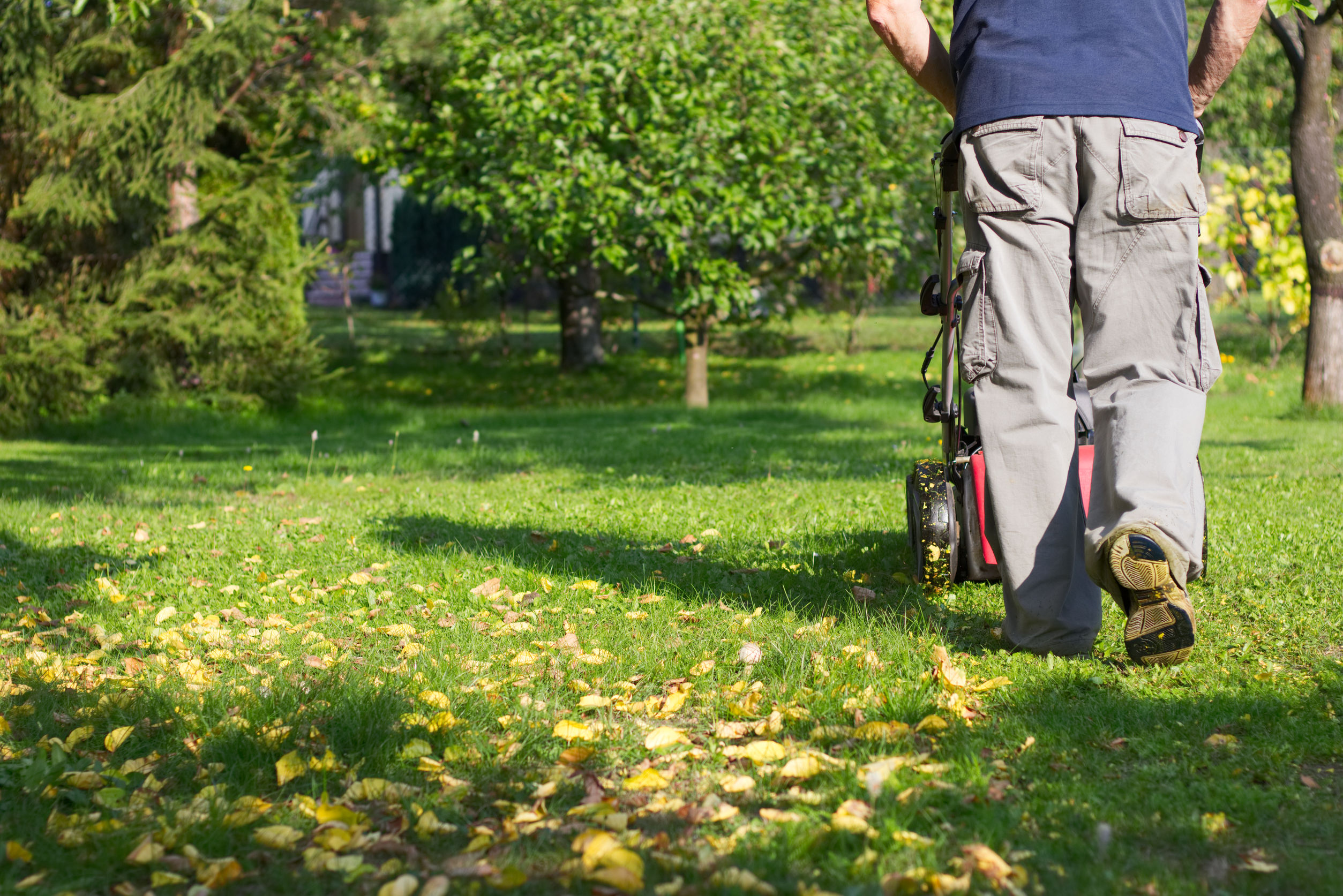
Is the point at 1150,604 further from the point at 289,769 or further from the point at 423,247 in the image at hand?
the point at 423,247

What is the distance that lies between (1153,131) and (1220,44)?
420 mm

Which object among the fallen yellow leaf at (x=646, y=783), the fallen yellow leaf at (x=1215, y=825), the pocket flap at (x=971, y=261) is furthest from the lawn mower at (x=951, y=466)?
the fallen yellow leaf at (x=646, y=783)

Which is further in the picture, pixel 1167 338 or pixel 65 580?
pixel 65 580

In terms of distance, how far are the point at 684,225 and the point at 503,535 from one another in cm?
700


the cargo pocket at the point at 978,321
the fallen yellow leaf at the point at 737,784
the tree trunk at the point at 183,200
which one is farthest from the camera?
the tree trunk at the point at 183,200

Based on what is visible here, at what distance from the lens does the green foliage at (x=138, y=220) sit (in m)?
10.9

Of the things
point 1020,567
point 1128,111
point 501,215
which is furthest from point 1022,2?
point 501,215

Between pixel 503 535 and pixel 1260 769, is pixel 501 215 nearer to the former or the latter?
pixel 503 535

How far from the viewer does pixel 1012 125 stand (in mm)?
2756

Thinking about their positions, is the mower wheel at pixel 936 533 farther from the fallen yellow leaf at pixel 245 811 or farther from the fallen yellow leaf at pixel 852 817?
the fallen yellow leaf at pixel 245 811

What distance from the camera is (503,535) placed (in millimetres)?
4918

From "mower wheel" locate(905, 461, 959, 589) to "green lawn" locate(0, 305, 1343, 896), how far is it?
13 centimetres

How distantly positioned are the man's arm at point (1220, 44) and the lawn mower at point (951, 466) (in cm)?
62

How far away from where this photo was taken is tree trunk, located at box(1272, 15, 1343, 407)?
9859mm
